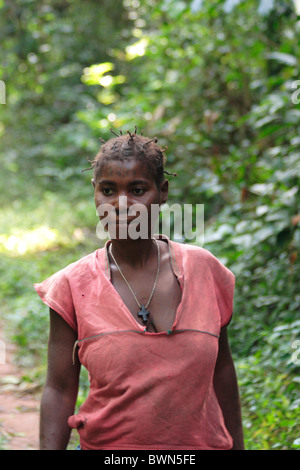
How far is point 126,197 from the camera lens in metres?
1.46

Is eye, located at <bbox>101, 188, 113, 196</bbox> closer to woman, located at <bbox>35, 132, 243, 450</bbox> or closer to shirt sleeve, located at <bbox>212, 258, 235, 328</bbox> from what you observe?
woman, located at <bbox>35, 132, 243, 450</bbox>

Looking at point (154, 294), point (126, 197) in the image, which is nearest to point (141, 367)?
point (154, 294)

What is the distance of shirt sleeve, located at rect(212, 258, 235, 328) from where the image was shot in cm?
156

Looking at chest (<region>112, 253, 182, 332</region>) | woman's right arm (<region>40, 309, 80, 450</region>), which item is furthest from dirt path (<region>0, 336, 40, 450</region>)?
chest (<region>112, 253, 182, 332</region>)

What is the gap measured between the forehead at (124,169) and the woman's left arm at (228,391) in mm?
565

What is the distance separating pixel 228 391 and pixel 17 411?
8.33 ft

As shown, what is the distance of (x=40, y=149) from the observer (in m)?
11.8

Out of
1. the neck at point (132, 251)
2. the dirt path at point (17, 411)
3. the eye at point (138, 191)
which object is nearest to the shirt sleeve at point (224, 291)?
the neck at point (132, 251)

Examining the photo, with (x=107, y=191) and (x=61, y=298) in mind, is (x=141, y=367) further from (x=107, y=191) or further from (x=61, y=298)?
(x=107, y=191)

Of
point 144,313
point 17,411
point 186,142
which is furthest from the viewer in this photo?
point 186,142

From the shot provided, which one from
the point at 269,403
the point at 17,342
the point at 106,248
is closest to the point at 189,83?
the point at 17,342

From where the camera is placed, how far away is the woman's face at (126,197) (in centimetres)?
146

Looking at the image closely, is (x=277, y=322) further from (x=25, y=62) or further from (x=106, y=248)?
(x=25, y=62)
